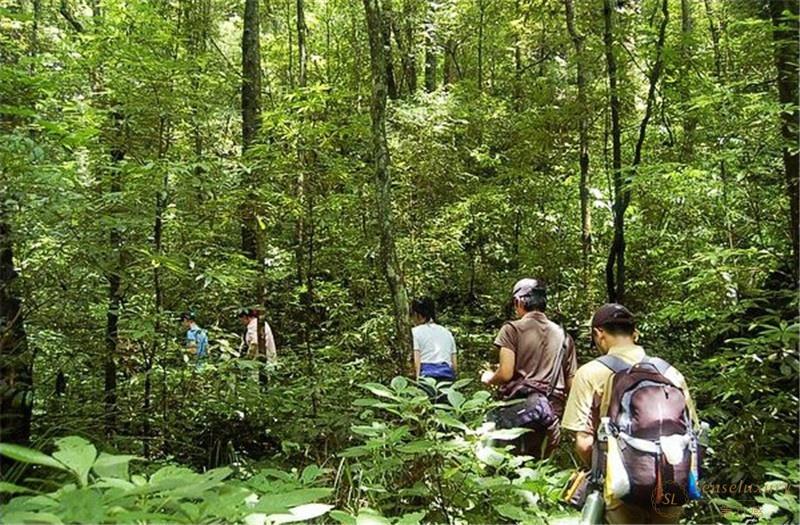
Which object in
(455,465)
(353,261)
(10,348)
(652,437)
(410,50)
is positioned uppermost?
(410,50)

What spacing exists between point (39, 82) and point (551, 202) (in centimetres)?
892

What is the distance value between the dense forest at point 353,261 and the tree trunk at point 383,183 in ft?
0.08

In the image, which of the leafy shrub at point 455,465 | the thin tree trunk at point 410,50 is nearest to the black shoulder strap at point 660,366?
the leafy shrub at point 455,465

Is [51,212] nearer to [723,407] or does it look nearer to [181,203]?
[181,203]

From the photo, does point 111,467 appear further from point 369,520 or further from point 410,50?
point 410,50

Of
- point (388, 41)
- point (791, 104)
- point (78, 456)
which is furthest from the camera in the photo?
point (388, 41)

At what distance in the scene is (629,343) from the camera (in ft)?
10.3

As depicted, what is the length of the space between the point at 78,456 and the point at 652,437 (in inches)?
86.9

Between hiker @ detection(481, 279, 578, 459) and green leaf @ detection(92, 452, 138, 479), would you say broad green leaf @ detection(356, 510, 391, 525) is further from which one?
hiker @ detection(481, 279, 578, 459)

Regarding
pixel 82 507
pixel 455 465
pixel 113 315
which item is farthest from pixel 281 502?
pixel 113 315

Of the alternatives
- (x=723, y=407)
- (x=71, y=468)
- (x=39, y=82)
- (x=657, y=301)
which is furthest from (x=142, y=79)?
(x=657, y=301)

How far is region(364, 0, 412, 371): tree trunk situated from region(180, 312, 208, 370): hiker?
102 inches

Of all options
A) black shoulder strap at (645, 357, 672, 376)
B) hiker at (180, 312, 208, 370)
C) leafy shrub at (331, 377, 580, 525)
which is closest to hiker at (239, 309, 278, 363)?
hiker at (180, 312, 208, 370)

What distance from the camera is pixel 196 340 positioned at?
6.48 m
